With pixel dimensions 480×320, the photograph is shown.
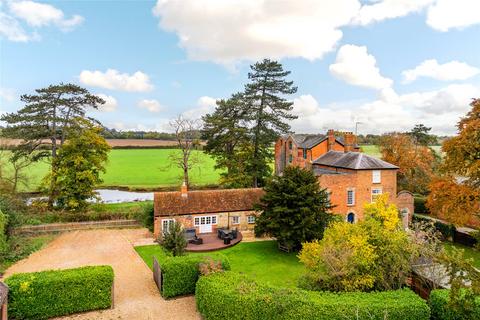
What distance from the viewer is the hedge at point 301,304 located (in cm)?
1191

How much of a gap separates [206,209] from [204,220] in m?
0.90

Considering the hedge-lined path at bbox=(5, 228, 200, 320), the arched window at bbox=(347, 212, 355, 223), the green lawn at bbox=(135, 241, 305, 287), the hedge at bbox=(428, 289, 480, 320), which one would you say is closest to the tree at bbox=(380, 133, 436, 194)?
the arched window at bbox=(347, 212, 355, 223)

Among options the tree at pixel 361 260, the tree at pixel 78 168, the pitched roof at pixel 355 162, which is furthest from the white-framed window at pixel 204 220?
the pitched roof at pixel 355 162

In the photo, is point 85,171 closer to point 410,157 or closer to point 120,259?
point 120,259

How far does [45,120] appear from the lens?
31.0 metres

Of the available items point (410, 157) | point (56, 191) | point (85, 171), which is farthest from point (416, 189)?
point (56, 191)

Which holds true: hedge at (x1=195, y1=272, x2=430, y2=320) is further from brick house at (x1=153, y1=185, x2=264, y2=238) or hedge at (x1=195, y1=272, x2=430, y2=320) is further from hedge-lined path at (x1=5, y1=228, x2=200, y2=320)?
brick house at (x1=153, y1=185, x2=264, y2=238)

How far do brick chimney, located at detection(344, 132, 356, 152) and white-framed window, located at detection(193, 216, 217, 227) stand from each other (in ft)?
49.7

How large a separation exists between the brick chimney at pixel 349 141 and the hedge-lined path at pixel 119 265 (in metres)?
20.6

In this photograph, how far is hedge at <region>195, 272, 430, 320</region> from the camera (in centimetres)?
1191

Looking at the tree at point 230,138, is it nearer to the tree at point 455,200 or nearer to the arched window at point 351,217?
the arched window at point 351,217

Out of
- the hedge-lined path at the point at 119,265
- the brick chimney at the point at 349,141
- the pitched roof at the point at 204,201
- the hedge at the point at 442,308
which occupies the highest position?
the brick chimney at the point at 349,141

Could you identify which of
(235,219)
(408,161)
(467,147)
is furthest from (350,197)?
(408,161)

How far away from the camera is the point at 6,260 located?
813 inches
